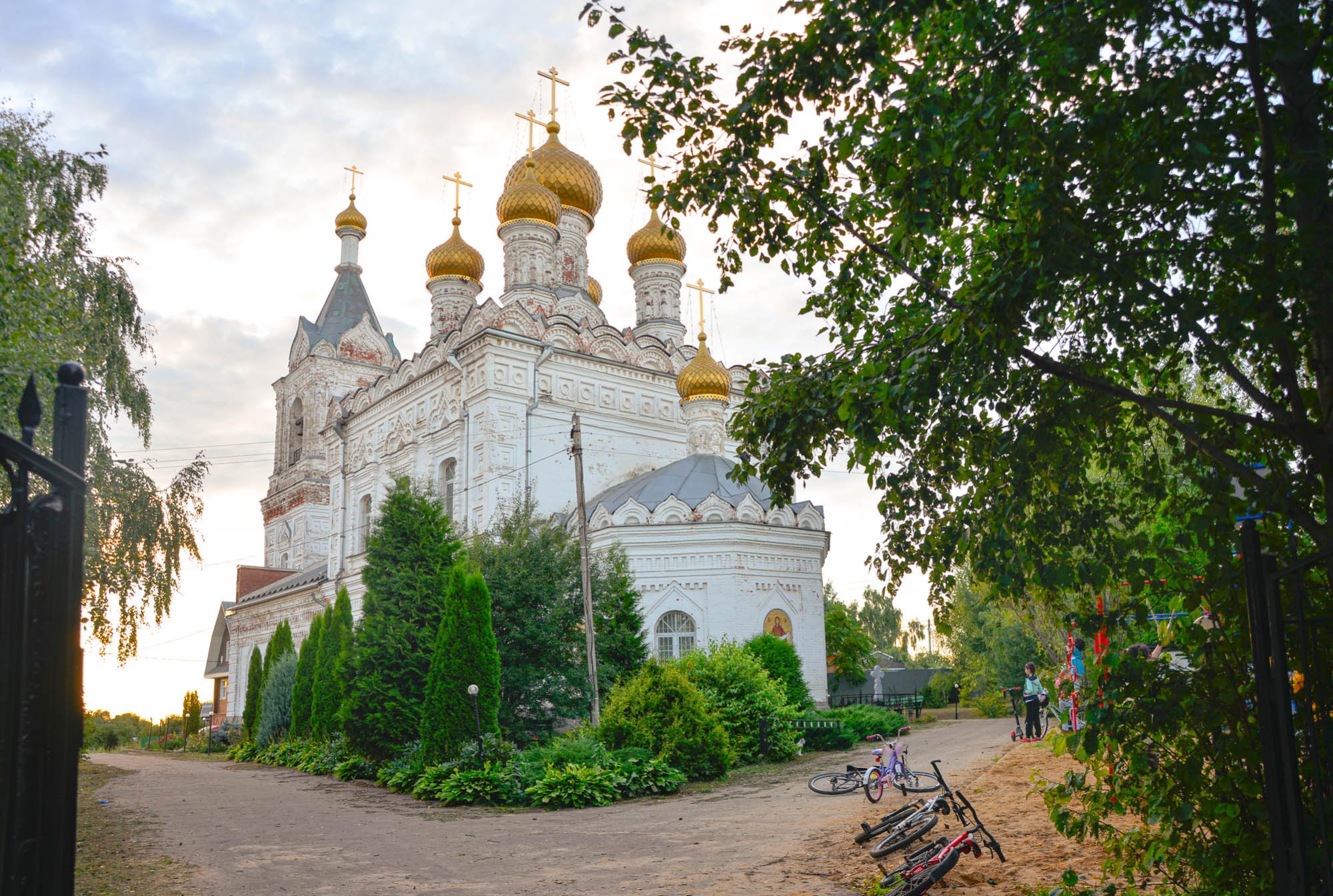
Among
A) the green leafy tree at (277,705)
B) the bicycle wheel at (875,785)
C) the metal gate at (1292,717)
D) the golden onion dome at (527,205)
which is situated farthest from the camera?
the golden onion dome at (527,205)

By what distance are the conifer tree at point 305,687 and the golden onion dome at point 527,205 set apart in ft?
41.0

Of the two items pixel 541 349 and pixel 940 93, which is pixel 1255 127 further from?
pixel 541 349

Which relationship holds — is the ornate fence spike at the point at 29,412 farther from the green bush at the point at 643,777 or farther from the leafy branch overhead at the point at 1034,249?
the green bush at the point at 643,777

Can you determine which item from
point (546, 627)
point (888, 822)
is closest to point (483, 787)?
point (546, 627)

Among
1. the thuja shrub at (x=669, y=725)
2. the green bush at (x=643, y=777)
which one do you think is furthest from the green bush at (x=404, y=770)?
the green bush at (x=643, y=777)

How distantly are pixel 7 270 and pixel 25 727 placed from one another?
26.6 feet

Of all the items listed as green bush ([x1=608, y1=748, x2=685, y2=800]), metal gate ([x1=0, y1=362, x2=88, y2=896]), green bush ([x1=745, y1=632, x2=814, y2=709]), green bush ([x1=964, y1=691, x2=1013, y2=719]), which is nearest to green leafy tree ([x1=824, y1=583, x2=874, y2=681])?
green bush ([x1=964, y1=691, x2=1013, y2=719])

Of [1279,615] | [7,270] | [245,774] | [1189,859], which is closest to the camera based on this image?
[1279,615]

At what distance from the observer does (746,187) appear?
18.7 feet

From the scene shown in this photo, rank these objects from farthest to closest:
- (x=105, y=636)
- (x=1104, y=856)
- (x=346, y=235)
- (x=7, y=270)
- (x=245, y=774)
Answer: (x=346, y=235)
(x=245, y=774)
(x=105, y=636)
(x=7, y=270)
(x=1104, y=856)

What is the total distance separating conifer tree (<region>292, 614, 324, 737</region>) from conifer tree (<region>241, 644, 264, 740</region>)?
13.2 feet

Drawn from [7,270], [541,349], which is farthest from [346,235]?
[7,270]

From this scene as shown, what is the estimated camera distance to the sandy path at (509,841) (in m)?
7.86

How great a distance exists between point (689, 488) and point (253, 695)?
1376 centimetres
